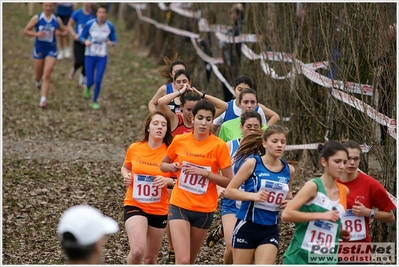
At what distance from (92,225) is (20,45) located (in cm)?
2220

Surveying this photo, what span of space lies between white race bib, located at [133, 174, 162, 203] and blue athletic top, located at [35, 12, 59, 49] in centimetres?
939

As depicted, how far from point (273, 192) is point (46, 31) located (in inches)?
422

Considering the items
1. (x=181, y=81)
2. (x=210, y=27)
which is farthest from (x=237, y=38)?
(x=181, y=81)

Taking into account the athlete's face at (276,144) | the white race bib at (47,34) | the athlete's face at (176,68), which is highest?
the white race bib at (47,34)

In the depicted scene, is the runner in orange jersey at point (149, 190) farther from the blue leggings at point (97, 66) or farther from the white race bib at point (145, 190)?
the blue leggings at point (97, 66)

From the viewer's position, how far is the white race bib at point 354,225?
5.98m

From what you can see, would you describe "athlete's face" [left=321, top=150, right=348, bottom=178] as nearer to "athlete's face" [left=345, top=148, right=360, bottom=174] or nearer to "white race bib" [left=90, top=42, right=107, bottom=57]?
"athlete's face" [left=345, top=148, right=360, bottom=174]

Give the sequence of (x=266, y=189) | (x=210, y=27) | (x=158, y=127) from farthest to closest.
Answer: (x=210, y=27)
(x=158, y=127)
(x=266, y=189)

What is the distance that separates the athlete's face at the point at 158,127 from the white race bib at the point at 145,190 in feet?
1.27

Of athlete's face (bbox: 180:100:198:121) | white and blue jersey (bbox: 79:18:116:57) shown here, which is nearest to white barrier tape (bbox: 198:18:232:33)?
white and blue jersey (bbox: 79:18:116:57)

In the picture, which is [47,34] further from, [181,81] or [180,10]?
[181,81]

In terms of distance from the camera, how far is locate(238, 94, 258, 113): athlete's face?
806cm

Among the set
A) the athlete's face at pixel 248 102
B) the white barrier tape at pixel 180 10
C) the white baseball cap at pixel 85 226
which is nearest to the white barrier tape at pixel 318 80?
the athlete's face at pixel 248 102

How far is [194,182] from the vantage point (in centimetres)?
675
